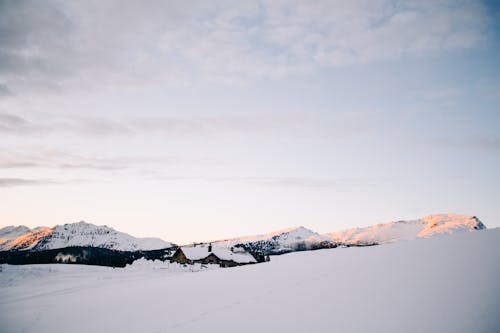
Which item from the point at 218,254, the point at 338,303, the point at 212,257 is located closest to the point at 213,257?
the point at 212,257

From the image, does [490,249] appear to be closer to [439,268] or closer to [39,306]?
[439,268]

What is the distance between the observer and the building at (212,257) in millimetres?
71250

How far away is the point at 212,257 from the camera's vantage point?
237ft

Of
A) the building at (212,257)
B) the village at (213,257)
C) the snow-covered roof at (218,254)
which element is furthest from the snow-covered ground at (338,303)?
A: the snow-covered roof at (218,254)

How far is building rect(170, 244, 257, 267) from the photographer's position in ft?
234

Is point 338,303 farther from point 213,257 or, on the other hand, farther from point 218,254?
point 218,254

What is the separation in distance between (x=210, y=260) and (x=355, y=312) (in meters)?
69.3

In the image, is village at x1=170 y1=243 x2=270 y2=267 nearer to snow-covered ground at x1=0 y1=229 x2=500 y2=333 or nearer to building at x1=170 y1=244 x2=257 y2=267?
building at x1=170 y1=244 x2=257 y2=267

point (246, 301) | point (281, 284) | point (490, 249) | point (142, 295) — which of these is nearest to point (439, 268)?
point (490, 249)

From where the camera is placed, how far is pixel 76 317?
11.2 meters

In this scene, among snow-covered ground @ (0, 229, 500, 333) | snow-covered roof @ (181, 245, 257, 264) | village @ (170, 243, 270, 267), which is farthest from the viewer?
snow-covered roof @ (181, 245, 257, 264)

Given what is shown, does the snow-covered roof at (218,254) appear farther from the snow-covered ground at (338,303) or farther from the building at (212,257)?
the snow-covered ground at (338,303)

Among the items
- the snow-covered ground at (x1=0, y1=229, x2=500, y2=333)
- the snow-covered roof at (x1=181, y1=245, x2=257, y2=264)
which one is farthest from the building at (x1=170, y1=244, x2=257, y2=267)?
the snow-covered ground at (x1=0, y1=229, x2=500, y2=333)

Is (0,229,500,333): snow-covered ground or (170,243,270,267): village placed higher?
(0,229,500,333): snow-covered ground
